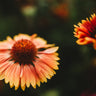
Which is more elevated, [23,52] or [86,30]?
[23,52]

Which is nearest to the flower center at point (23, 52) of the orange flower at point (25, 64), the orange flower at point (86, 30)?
the orange flower at point (25, 64)

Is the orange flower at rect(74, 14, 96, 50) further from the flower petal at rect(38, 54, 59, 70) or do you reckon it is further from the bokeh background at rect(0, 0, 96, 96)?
the bokeh background at rect(0, 0, 96, 96)

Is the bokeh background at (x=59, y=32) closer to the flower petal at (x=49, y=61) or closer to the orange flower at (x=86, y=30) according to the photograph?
the flower petal at (x=49, y=61)

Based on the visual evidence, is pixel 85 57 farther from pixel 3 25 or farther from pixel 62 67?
pixel 3 25

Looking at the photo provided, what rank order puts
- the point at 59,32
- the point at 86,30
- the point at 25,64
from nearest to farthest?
1. the point at 86,30
2. the point at 25,64
3. the point at 59,32

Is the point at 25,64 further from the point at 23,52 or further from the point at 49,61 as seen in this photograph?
the point at 49,61

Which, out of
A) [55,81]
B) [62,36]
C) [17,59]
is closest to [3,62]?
[17,59]

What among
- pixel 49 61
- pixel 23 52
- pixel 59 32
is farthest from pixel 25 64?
pixel 59 32
